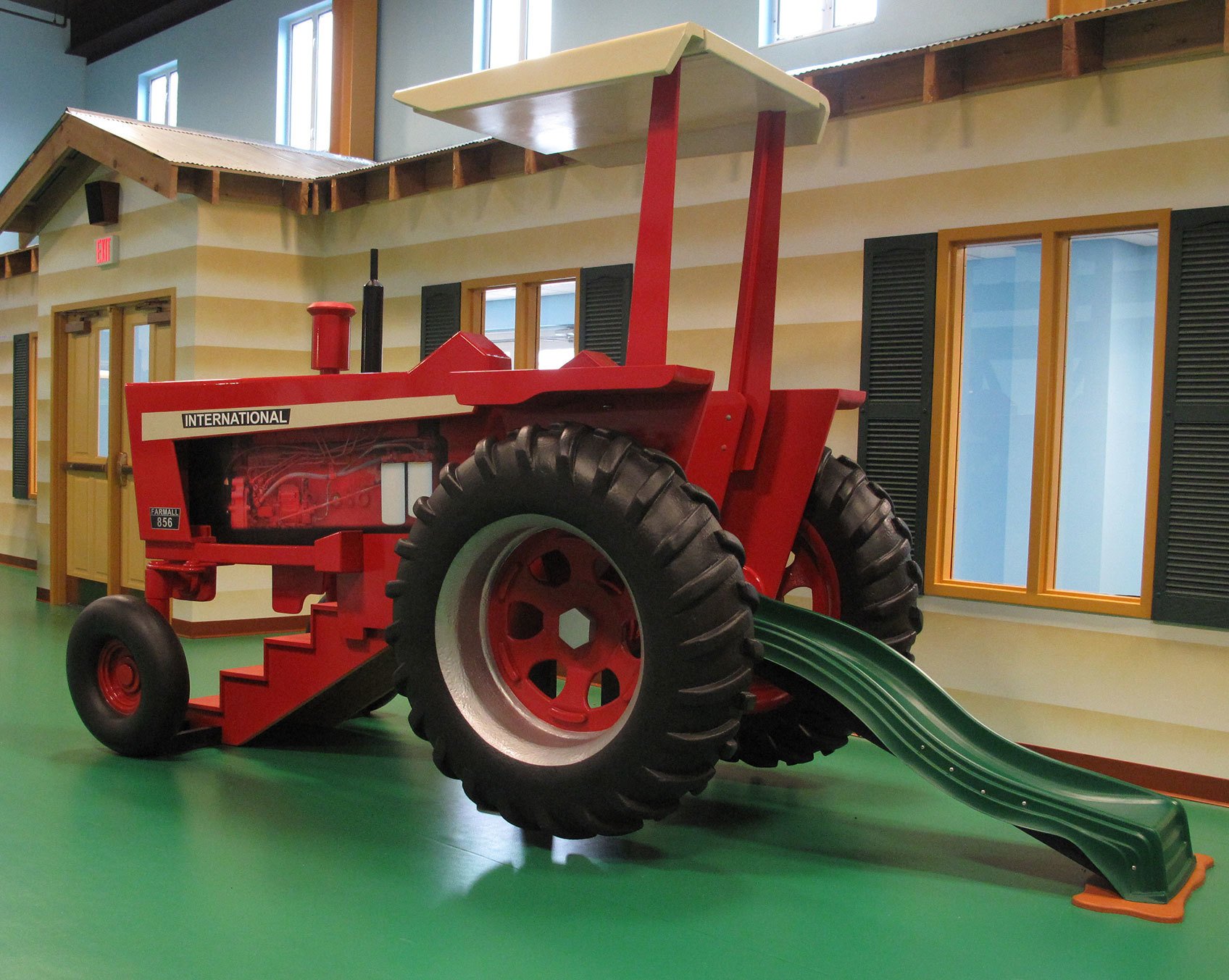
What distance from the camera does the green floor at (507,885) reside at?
121 inches

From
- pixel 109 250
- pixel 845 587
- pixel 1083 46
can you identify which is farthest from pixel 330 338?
pixel 109 250

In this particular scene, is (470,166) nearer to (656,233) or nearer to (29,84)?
(656,233)

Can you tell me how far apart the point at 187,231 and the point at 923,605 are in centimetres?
587

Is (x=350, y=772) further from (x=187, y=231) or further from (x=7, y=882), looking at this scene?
(x=187, y=231)

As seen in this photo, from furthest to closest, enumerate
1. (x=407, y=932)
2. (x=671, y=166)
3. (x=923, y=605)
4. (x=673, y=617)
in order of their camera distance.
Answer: (x=923, y=605) < (x=671, y=166) < (x=673, y=617) < (x=407, y=932)

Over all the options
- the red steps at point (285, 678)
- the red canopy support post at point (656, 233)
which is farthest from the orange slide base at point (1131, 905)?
the red steps at point (285, 678)

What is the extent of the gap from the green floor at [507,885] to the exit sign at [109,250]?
512 centimetres

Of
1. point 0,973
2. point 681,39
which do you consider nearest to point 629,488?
point 681,39

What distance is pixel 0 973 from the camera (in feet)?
9.57

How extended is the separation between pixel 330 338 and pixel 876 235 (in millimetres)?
2718

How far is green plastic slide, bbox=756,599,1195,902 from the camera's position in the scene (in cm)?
349

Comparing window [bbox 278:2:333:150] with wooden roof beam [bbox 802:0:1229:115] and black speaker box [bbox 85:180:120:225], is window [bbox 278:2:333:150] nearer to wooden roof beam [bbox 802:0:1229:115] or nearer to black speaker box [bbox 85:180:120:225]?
black speaker box [bbox 85:180:120:225]

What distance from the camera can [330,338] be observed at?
17.0ft

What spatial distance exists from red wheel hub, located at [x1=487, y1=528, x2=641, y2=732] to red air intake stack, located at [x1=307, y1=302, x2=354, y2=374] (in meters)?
1.55
